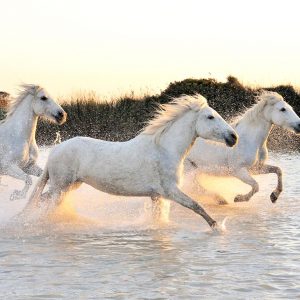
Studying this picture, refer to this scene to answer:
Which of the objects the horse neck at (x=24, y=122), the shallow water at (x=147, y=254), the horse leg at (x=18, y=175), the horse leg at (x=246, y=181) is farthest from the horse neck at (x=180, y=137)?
the horse neck at (x=24, y=122)

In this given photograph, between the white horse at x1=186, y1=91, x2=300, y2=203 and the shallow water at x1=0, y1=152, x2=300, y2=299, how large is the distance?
0.54 meters

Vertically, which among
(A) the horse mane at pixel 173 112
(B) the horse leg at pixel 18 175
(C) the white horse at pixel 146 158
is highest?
(A) the horse mane at pixel 173 112

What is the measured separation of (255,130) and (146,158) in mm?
2998

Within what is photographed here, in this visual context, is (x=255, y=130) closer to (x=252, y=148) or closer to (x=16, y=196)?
(x=252, y=148)

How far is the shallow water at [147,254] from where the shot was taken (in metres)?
5.62

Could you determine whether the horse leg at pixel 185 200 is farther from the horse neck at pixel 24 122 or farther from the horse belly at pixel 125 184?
the horse neck at pixel 24 122

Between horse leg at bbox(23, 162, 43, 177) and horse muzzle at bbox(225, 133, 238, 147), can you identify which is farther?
horse leg at bbox(23, 162, 43, 177)

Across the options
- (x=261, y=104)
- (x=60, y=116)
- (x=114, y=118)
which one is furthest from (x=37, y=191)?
(x=114, y=118)

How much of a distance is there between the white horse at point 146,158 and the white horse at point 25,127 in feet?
6.53

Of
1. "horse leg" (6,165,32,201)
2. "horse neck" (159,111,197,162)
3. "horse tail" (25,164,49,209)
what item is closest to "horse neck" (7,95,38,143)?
"horse leg" (6,165,32,201)

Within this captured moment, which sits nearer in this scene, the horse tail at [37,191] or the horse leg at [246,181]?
the horse tail at [37,191]

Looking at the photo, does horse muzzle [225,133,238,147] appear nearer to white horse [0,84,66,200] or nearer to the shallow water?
the shallow water

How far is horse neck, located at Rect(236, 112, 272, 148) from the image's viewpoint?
11047mm

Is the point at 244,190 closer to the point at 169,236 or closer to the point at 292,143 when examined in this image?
the point at 169,236
